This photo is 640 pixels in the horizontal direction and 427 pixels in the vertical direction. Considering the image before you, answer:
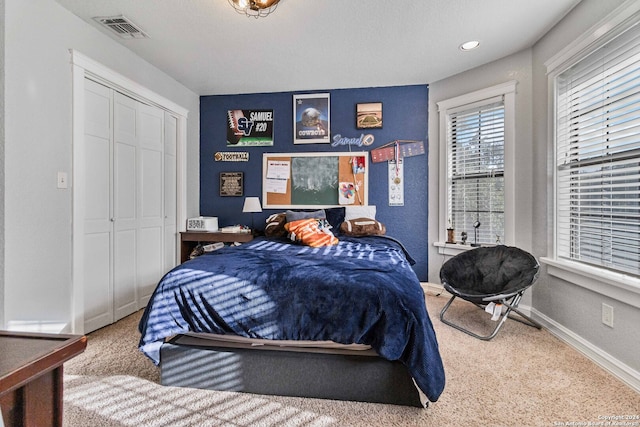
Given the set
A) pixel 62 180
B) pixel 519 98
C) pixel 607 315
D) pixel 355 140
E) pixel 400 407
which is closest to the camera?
pixel 400 407

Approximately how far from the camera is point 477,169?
10.7 ft

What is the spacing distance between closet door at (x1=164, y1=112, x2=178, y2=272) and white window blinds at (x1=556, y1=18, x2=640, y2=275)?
381 centimetres

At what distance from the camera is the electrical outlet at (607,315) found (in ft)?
6.29

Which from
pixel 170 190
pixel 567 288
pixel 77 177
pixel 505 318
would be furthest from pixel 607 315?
pixel 170 190

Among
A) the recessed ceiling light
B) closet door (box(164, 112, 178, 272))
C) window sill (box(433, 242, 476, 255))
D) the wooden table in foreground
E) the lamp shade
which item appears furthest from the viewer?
the lamp shade

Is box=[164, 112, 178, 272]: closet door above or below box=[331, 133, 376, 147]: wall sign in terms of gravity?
below

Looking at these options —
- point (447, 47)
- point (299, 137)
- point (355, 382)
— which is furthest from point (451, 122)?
point (355, 382)

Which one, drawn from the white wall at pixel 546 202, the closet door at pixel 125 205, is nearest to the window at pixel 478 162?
the white wall at pixel 546 202

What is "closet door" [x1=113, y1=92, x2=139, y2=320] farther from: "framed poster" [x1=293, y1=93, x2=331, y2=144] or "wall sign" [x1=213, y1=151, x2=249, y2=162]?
"framed poster" [x1=293, y1=93, x2=331, y2=144]

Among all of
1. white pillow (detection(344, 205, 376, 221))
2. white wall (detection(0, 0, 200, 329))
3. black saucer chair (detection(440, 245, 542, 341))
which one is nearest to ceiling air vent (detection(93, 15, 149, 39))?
white wall (detection(0, 0, 200, 329))

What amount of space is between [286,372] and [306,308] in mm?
375

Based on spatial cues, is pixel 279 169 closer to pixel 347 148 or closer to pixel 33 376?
pixel 347 148

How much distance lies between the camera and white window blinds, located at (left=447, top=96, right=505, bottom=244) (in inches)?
122

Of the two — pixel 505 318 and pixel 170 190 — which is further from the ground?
pixel 170 190
